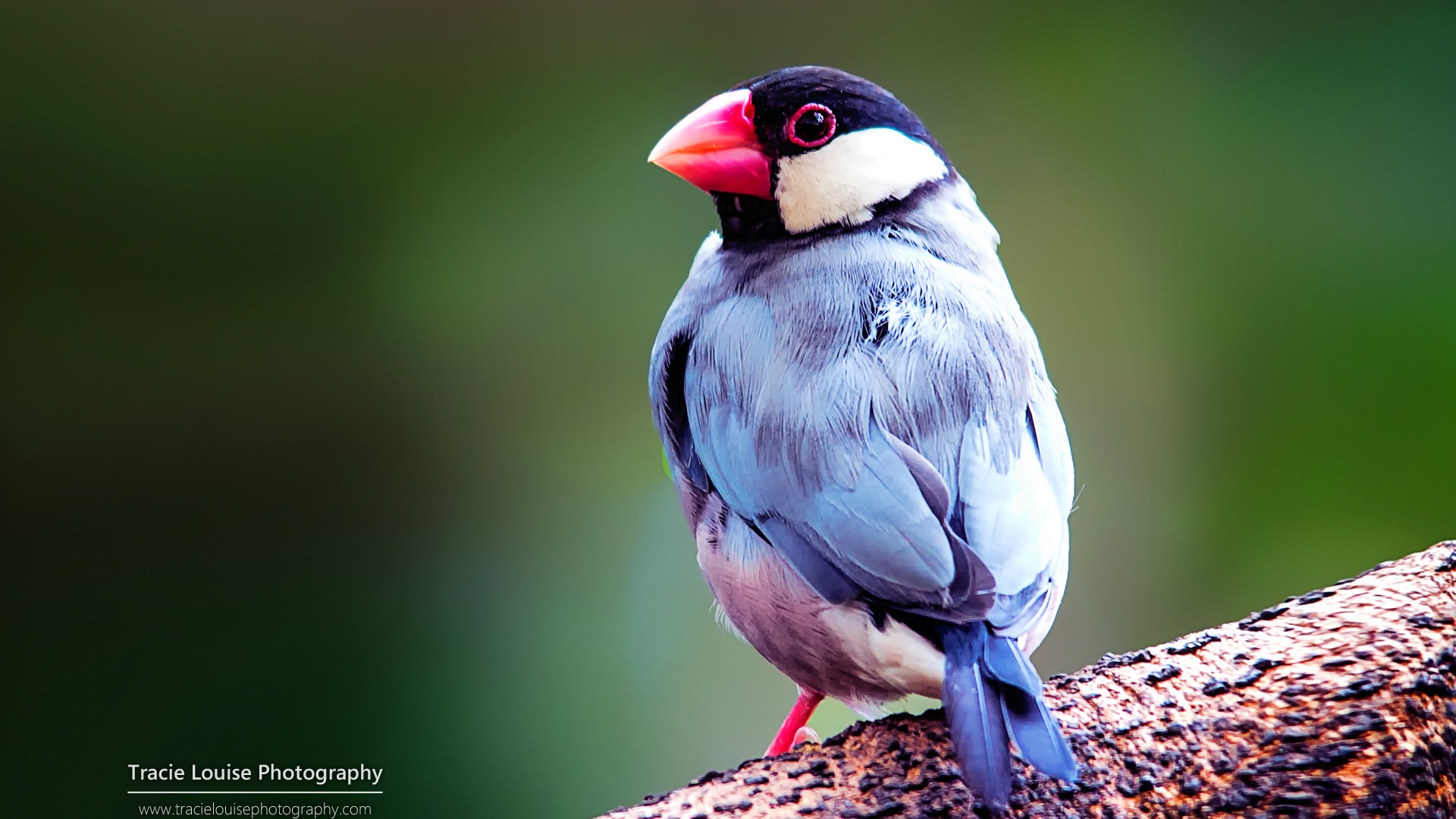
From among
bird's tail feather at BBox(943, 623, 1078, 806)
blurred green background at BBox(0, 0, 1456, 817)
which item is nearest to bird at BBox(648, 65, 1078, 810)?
bird's tail feather at BBox(943, 623, 1078, 806)

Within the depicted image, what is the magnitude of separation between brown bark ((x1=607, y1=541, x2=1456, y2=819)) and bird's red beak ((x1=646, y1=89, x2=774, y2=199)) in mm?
782

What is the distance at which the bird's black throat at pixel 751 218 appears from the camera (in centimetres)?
170

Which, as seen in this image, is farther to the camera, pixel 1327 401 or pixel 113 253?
pixel 1327 401

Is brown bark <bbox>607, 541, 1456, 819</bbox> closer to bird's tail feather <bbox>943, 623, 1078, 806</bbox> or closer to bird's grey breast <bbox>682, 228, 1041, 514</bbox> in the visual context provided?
bird's tail feather <bbox>943, 623, 1078, 806</bbox>

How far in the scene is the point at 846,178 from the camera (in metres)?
1.66

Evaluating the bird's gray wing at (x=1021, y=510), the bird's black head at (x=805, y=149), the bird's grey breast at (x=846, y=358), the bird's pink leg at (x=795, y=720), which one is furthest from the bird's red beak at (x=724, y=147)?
the bird's pink leg at (x=795, y=720)

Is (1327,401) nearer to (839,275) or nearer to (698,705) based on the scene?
(698,705)

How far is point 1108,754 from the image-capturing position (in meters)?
1.32

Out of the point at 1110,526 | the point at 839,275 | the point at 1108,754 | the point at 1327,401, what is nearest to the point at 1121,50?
the point at 1327,401

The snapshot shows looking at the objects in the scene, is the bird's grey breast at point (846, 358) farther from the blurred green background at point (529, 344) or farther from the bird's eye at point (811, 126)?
the blurred green background at point (529, 344)

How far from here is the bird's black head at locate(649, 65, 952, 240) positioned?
166 cm

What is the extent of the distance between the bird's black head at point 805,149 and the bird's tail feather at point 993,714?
68 cm

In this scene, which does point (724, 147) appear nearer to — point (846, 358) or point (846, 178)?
point (846, 178)

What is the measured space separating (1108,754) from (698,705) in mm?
1696
